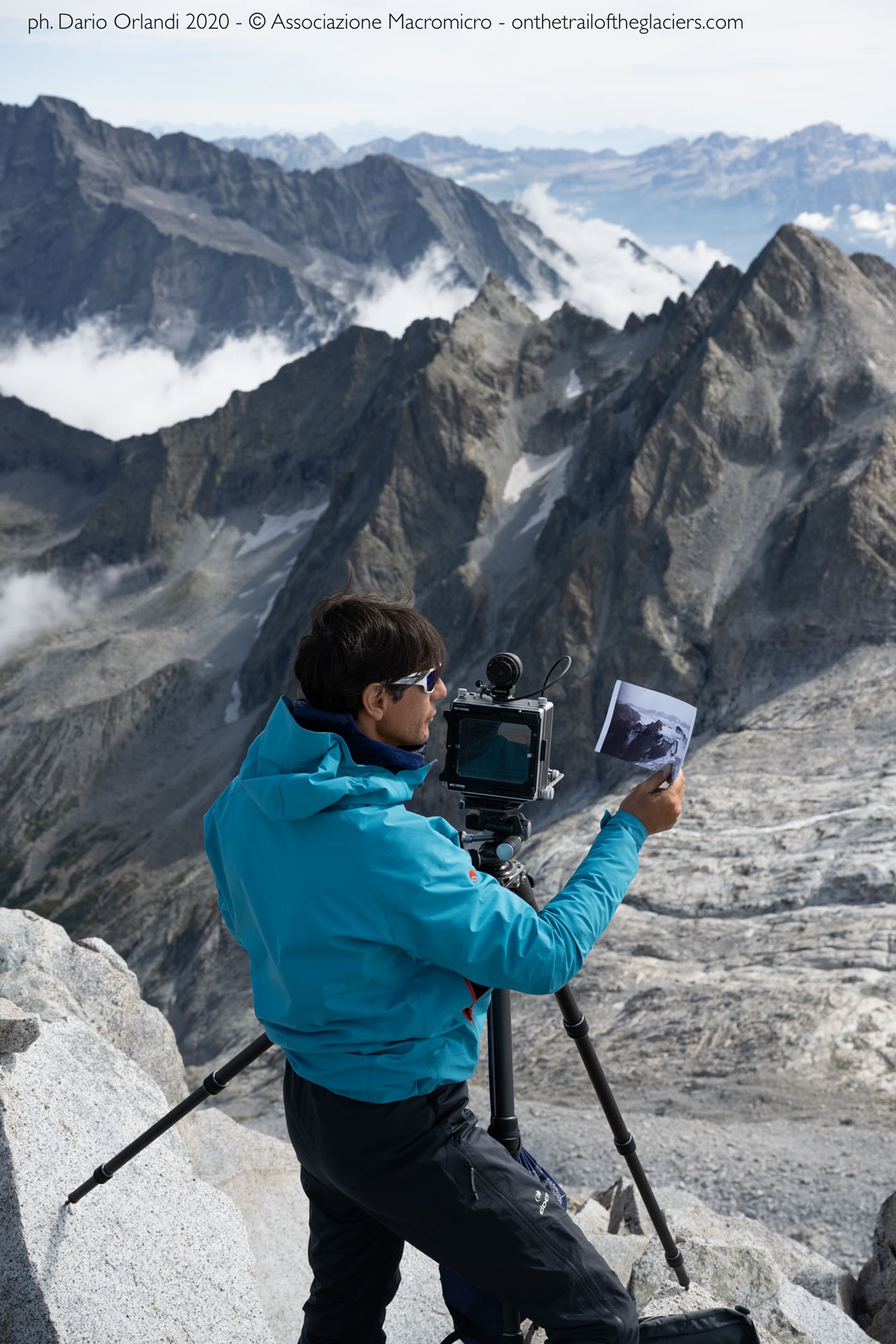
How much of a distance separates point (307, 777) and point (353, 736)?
300 mm

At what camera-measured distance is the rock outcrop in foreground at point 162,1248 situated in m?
4.81

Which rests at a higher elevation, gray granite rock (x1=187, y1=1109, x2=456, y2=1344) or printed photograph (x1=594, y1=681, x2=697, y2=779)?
printed photograph (x1=594, y1=681, x2=697, y2=779)

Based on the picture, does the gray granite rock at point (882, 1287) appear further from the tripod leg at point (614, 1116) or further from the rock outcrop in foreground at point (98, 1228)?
the rock outcrop in foreground at point (98, 1228)

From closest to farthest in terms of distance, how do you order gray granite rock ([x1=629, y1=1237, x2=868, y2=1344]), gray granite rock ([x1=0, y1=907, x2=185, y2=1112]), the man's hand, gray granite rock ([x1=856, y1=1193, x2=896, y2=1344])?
1. the man's hand
2. gray granite rock ([x1=629, y1=1237, x2=868, y2=1344])
3. gray granite rock ([x1=856, y1=1193, x2=896, y2=1344])
4. gray granite rock ([x1=0, y1=907, x2=185, y2=1112])

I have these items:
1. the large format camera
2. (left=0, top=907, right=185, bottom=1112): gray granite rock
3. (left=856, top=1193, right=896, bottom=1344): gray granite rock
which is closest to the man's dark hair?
the large format camera

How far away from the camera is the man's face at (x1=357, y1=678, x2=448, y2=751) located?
3648 mm

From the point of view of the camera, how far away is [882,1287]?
698cm

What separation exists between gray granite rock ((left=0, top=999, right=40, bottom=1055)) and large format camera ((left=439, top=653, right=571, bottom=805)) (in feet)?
9.41

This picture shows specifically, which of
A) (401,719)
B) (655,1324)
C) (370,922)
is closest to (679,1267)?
(655,1324)

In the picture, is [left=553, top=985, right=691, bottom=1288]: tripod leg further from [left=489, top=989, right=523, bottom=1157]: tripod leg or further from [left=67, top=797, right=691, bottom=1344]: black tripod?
[left=489, top=989, right=523, bottom=1157]: tripod leg

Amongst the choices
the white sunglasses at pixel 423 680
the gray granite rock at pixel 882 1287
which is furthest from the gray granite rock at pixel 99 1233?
the gray granite rock at pixel 882 1287

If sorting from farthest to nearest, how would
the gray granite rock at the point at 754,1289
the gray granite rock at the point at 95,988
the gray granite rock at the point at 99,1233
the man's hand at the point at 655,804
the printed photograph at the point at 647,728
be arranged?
the gray granite rock at the point at 95,988
the gray granite rock at the point at 754,1289
the gray granite rock at the point at 99,1233
the printed photograph at the point at 647,728
the man's hand at the point at 655,804

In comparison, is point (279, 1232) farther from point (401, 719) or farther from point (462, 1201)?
point (401, 719)

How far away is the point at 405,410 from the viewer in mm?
86500
